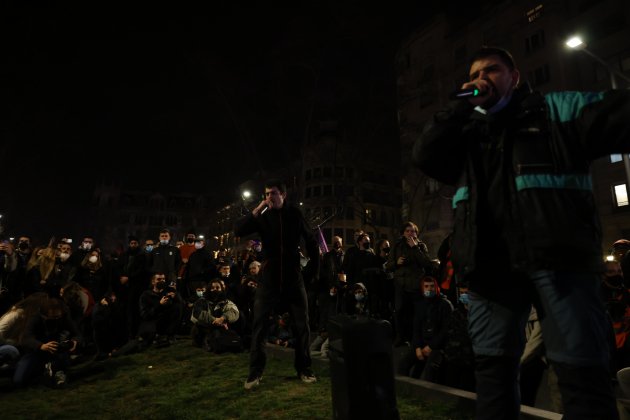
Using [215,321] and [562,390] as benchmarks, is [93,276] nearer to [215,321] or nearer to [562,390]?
[215,321]

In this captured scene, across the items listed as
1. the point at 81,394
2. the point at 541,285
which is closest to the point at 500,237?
the point at 541,285

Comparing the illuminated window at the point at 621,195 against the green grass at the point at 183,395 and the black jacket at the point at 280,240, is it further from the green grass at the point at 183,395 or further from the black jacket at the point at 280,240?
the black jacket at the point at 280,240

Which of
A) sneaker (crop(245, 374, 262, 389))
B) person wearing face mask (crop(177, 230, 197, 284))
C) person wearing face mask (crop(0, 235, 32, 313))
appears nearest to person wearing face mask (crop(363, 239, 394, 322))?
sneaker (crop(245, 374, 262, 389))

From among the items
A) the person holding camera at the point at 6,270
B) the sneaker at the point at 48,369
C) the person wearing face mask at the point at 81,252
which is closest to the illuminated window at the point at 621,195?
the person wearing face mask at the point at 81,252

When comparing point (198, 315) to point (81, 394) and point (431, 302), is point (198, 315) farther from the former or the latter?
point (431, 302)

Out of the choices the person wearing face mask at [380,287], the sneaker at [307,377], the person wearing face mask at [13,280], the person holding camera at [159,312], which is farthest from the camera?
the person wearing face mask at [380,287]

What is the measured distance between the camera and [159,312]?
9.34 meters

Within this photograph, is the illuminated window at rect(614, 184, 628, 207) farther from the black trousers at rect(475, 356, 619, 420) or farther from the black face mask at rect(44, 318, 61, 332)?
the black face mask at rect(44, 318, 61, 332)

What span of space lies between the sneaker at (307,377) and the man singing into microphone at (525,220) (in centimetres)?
364

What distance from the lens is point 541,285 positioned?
1982mm

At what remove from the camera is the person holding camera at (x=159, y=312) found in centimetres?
904

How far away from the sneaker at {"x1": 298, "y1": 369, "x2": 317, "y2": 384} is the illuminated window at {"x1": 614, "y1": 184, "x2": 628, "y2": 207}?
26747 millimetres

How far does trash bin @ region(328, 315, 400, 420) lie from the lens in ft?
9.50

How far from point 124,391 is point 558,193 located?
6117mm
